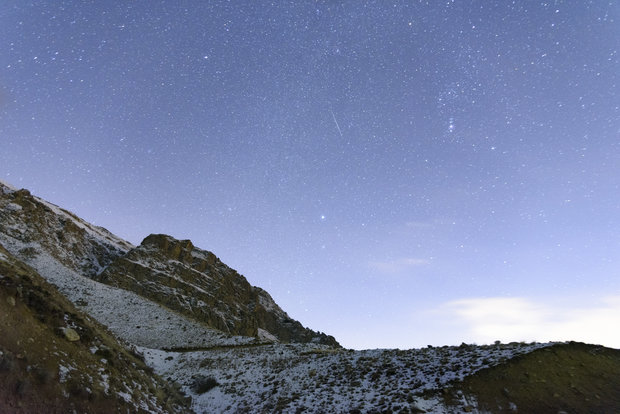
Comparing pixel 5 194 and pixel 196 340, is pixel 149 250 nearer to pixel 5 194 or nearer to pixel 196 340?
pixel 5 194

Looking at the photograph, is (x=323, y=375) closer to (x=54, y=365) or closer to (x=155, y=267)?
(x=54, y=365)

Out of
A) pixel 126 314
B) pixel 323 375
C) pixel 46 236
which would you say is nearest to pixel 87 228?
pixel 46 236

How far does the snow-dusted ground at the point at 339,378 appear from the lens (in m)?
16.3

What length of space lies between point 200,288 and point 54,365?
8415 cm

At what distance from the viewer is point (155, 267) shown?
86.6 metres

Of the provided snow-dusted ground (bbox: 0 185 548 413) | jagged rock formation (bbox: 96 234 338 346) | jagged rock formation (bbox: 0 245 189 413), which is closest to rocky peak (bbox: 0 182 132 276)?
jagged rock formation (bbox: 96 234 338 346)

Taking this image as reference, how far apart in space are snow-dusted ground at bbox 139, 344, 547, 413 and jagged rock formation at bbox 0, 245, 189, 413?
5785 millimetres

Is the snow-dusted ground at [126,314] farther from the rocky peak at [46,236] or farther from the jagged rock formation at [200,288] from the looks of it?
the jagged rock formation at [200,288]

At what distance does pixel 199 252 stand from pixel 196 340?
6807cm

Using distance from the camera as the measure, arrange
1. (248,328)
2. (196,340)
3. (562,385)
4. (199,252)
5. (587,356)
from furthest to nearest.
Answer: (199,252)
(248,328)
(196,340)
(587,356)
(562,385)

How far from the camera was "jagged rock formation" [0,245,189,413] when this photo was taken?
9562 mm

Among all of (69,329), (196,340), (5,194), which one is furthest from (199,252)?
(69,329)

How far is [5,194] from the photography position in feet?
240

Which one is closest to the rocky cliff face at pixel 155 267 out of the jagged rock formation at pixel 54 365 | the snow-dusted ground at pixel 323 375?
the snow-dusted ground at pixel 323 375
